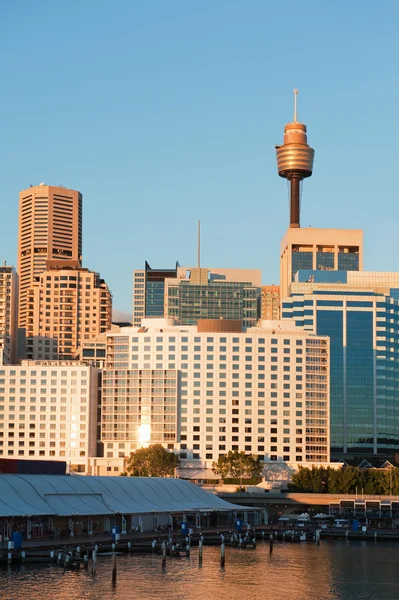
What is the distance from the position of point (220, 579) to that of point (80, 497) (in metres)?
43.6

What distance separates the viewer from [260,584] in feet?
440

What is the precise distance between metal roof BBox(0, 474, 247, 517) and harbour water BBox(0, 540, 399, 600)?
15.3 metres

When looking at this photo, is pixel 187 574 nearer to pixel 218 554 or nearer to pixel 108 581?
pixel 108 581

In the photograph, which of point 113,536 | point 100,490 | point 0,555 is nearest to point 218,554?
point 113,536

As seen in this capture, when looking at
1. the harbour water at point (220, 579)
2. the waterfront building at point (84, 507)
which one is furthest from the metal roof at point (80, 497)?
the harbour water at point (220, 579)

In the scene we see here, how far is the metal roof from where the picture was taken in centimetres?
15950

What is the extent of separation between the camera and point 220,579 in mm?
136500

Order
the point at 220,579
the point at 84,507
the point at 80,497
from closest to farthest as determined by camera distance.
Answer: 1. the point at 220,579
2. the point at 84,507
3. the point at 80,497

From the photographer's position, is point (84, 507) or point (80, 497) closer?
point (84, 507)

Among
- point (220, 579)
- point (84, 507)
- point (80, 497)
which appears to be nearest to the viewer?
point (220, 579)

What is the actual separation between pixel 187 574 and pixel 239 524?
181ft

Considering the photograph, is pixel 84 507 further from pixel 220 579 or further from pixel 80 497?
pixel 220 579

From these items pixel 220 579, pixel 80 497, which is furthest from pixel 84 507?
pixel 220 579

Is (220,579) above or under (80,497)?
under
